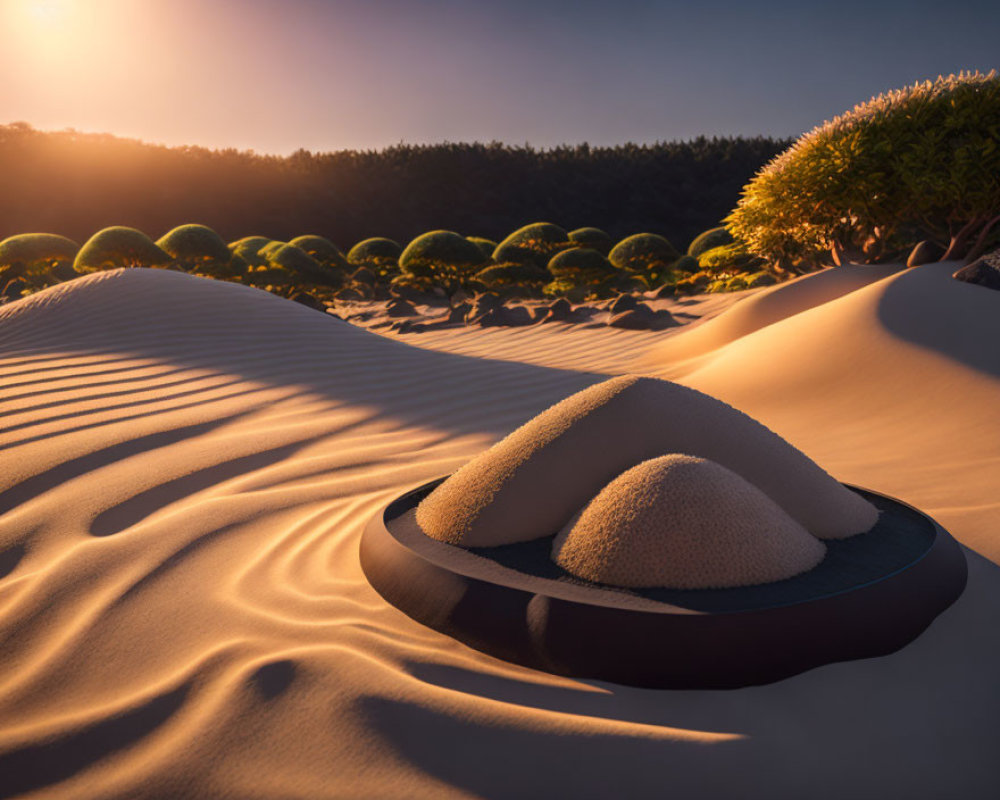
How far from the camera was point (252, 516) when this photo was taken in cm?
272

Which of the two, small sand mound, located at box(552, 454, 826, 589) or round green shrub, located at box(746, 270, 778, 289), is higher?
small sand mound, located at box(552, 454, 826, 589)

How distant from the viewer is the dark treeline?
30844 millimetres

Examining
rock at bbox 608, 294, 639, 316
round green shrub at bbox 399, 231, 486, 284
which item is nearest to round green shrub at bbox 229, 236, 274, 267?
round green shrub at bbox 399, 231, 486, 284

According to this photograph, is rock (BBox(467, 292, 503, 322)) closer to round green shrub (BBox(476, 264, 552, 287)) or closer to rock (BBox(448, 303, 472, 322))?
rock (BBox(448, 303, 472, 322))

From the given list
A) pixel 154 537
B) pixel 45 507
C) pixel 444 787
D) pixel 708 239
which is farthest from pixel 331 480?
pixel 708 239

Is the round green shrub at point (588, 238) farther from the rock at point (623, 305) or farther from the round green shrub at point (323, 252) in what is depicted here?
the rock at point (623, 305)

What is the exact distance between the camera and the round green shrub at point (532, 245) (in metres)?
18.6

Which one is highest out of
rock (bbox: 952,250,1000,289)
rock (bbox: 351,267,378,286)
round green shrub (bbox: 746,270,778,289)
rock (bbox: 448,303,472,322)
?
rock (bbox: 952,250,1000,289)

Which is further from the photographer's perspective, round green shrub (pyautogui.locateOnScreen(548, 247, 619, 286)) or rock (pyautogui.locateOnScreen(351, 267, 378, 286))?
rock (pyautogui.locateOnScreen(351, 267, 378, 286))

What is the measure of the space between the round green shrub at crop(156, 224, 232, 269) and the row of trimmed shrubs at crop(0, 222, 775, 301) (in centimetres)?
2

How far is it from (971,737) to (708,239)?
18.2m

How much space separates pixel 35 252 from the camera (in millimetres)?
15914

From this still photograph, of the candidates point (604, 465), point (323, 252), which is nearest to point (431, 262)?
point (323, 252)

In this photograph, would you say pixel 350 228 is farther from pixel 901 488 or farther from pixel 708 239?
pixel 901 488
